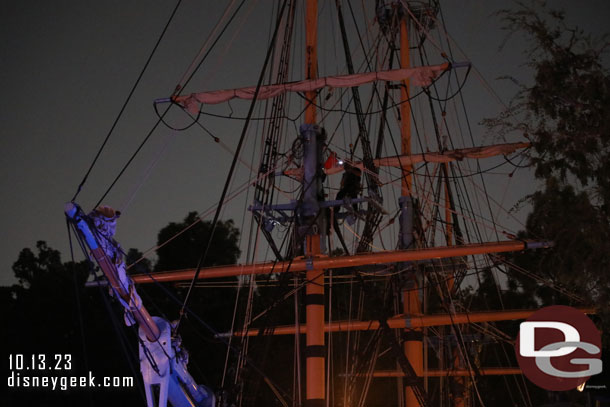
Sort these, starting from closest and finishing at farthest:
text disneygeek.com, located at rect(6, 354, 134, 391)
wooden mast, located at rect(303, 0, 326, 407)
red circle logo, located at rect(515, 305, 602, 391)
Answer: red circle logo, located at rect(515, 305, 602, 391) < wooden mast, located at rect(303, 0, 326, 407) < text disneygeek.com, located at rect(6, 354, 134, 391)

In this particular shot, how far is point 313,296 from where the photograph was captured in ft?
53.6

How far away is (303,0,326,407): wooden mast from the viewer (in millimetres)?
15477

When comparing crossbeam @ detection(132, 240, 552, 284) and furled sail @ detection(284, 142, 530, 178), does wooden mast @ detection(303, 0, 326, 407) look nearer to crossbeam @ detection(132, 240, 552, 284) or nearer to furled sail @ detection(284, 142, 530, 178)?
crossbeam @ detection(132, 240, 552, 284)

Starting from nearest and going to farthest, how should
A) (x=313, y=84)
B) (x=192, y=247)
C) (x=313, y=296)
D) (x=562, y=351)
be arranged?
(x=562, y=351) < (x=313, y=296) < (x=313, y=84) < (x=192, y=247)

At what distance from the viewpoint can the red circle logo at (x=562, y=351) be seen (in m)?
10.0

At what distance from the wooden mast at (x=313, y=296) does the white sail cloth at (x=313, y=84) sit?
0.39m

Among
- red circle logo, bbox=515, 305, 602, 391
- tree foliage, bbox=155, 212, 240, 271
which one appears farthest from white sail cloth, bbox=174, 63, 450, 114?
tree foliage, bbox=155, 212, 240, 271

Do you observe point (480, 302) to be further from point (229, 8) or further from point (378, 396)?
point (229, 8)

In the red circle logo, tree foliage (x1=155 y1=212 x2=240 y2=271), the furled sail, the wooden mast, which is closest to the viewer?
the red circle logo

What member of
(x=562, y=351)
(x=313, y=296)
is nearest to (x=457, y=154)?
(x=313, y=296)

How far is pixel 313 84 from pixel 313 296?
4.51 metres

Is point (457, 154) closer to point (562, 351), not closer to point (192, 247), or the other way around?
point (562, 351)

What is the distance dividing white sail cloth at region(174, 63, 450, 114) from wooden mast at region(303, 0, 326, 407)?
39 centimetres

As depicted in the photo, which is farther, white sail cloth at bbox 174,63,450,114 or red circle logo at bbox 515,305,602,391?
white sail cloth at bbox 174,63,450,114
